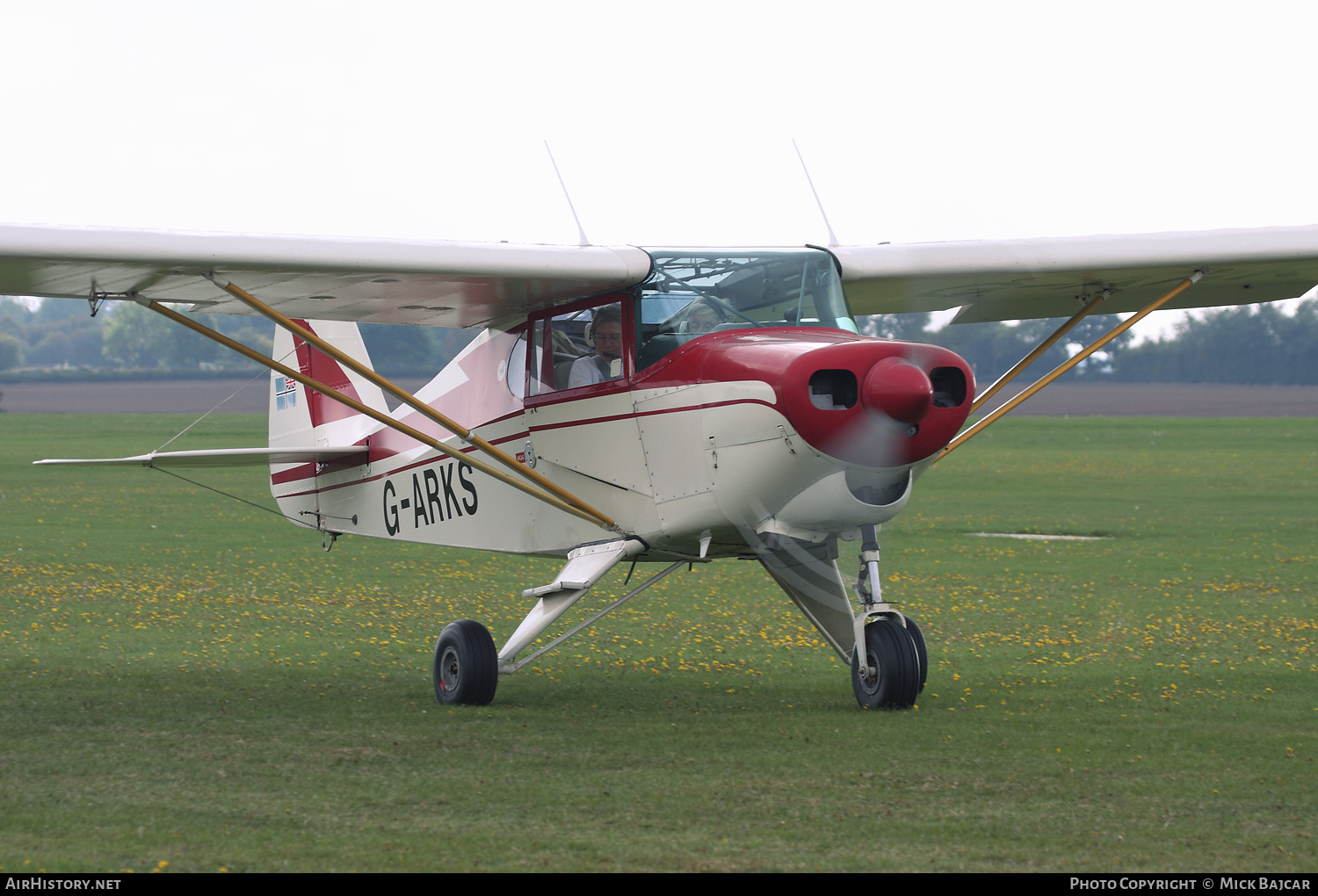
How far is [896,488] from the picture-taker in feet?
24.5

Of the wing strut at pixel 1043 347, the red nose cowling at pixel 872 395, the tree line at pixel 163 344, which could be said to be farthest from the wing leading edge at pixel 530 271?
the tree line at pixel 163 344

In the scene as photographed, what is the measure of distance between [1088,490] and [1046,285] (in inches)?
823

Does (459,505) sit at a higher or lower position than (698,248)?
lower

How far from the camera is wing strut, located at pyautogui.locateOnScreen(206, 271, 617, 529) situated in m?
7.96

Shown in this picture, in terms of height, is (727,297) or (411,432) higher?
(727,297)

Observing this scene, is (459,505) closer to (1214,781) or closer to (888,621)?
(888,621)

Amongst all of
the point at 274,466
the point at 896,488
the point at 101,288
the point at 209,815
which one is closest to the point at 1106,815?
the point at 896,488

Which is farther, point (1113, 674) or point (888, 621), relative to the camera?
point (1113, 674)

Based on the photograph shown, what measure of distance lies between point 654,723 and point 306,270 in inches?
129

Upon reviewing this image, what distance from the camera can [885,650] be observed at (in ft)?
26.3

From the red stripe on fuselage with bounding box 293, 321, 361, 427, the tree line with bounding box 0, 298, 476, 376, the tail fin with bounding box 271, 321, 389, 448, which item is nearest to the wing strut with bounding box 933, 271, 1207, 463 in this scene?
the tail fin with bounding box 271, 321, 389, 448

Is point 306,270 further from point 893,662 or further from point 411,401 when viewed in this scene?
point 893,662

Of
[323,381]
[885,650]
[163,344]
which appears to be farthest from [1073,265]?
[163,344]

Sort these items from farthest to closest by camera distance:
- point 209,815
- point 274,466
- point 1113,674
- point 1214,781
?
point 274,466 < point 1113,674 < point 1214,781 < point 209,815
